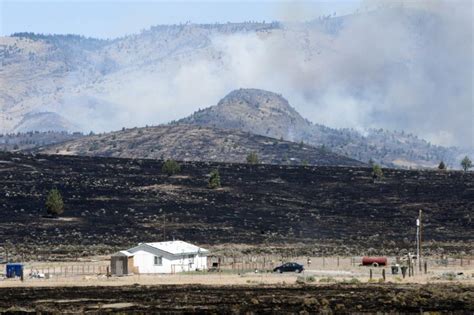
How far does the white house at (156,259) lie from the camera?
343ft

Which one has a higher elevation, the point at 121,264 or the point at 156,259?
the point at 156,259

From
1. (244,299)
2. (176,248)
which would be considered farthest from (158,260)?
(244,299)

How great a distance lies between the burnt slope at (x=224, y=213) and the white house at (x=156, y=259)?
752 inches

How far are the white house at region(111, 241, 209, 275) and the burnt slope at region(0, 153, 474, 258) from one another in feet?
62.7

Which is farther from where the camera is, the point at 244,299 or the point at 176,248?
the point at 176,248

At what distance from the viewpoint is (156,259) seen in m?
108

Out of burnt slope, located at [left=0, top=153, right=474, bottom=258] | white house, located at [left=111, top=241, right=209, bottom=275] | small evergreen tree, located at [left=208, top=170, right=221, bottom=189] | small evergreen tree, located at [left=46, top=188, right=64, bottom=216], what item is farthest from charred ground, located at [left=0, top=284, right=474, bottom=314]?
small evergreen tree, located at [left=208, top=170, right=221, bottom=189]

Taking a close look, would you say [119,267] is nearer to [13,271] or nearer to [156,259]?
[156,259]

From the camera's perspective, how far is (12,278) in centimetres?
9831

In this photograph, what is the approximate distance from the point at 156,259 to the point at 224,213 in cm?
5806

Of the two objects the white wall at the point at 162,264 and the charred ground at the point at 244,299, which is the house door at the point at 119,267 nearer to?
the white wall at the point at 162,264

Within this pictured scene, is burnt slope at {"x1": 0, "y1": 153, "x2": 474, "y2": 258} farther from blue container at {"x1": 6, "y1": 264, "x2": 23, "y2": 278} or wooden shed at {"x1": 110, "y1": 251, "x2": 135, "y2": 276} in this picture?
blue container at {"x1": 6, "y1": 264, "x2": 23, "y2": 278}

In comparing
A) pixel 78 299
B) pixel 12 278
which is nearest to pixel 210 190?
pixel 12 278

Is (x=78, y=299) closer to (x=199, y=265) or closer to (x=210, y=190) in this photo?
(x=199, y=265)
